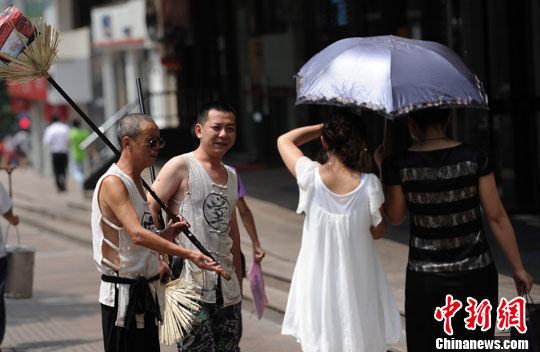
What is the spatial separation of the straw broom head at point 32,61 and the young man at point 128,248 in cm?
50

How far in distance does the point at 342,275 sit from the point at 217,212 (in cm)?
103

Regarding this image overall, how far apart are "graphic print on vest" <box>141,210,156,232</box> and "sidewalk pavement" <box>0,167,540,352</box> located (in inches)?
112

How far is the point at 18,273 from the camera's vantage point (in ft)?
24.5

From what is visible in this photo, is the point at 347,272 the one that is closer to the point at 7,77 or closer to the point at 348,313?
the point at 348,313

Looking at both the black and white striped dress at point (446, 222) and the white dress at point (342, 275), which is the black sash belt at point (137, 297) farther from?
the black and white striped dress at point (446, 222)

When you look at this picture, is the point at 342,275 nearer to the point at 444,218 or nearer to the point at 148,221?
the point at 444,218

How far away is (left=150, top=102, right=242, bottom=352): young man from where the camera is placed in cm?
519

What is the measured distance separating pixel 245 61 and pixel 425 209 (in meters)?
16.9

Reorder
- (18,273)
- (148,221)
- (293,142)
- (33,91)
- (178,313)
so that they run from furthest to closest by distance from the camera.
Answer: (33,91)
(18,273)
(178,313)
(148,221)
(293,142)

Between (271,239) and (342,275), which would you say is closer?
(342,275)

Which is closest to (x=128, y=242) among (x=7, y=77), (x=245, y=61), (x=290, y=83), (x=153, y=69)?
(x=7, y=77)

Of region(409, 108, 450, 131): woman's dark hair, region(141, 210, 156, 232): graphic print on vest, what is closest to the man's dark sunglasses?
region(141, 210, 156, 232): graphic print on vest

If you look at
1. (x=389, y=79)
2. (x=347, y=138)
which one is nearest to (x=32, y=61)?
(x=347, y=138)

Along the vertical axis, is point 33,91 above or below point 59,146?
above
